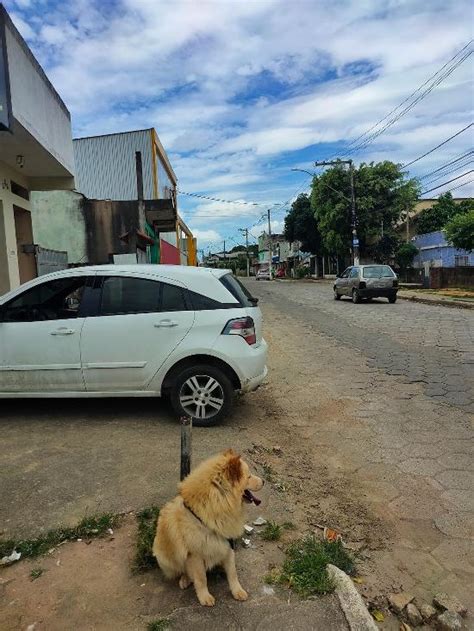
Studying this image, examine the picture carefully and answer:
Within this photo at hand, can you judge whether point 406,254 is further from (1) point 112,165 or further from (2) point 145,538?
(2) point 145,538

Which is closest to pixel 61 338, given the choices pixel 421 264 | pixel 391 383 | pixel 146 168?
pixel 391 383

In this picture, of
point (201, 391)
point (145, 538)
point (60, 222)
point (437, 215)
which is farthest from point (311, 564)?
point (437, 215)

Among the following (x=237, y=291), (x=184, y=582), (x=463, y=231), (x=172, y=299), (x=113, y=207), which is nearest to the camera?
(x=184, y=582)

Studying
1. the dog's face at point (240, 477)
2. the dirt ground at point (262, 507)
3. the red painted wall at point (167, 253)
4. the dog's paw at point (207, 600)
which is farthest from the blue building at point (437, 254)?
the dog's paw at point (207, 600)

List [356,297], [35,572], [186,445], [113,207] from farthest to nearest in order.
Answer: [356,297]
[113,207]
[186,445]
[35,572]

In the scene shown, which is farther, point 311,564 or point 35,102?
point 35,102

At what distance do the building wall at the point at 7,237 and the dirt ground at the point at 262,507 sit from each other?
171 inches

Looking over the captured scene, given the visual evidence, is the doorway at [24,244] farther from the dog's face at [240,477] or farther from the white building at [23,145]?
the dog's face at [240,477]

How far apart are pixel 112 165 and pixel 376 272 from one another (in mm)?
14915

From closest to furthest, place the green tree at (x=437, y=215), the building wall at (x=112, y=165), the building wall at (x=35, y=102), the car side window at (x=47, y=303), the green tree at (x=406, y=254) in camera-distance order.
→ the car side window at (x=47, y=303)
the building wall at (x=35, y=102)
the building wall at (x=112, y=165)
the green tree at (x=406, y=254)
the green tree at (x=437, y=215)

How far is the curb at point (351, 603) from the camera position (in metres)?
2.29

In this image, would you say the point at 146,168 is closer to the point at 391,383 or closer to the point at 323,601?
the point at 391,383

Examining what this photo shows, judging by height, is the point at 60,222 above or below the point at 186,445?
above

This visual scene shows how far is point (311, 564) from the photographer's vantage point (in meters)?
2.67
